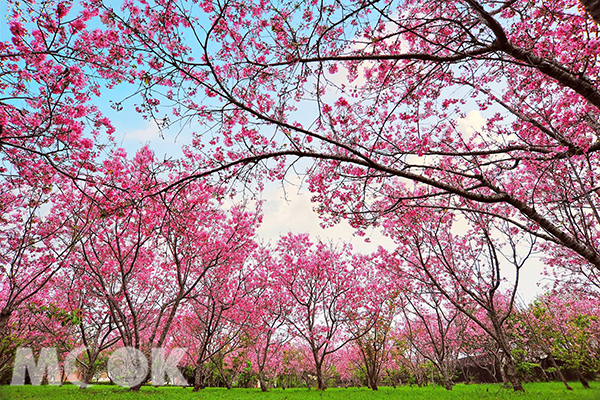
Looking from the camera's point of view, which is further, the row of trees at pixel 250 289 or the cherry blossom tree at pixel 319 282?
the cherry blossom tree at pixel 319 282

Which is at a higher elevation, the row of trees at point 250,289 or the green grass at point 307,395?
the row of trees at point 250,289

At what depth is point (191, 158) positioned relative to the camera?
21.4ft

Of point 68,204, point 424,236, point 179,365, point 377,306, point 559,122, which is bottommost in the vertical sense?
point 179,365

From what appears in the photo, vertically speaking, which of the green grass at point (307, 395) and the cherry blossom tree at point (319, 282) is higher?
the cherry blossom tree at point (319, 282)

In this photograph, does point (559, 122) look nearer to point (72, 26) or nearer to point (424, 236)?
point (424, 236)

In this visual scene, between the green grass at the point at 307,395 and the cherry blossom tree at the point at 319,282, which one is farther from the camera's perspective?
the cherry blossom tree at the point at 319,282

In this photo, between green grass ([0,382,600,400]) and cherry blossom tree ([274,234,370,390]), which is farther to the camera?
cherry blossom tree ([274,234,370,390])

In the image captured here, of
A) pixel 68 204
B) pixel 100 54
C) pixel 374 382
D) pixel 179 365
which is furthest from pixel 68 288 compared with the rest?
pixel 179 365

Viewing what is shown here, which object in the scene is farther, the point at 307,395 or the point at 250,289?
the point at 250,289

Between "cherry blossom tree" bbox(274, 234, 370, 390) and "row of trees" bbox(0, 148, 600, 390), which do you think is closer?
"row of trees" bbox(0, 148, 600, 390)

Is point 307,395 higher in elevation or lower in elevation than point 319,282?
lower

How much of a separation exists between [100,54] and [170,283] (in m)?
13.6

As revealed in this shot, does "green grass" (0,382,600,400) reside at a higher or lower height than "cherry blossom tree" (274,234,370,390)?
lower

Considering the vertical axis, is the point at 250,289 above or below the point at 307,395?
above
